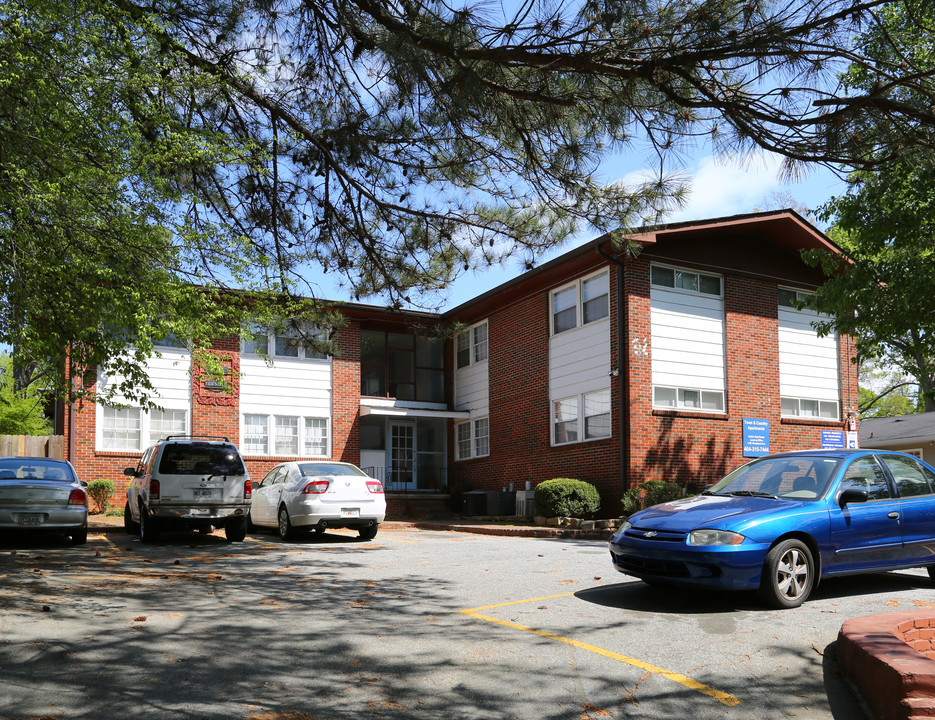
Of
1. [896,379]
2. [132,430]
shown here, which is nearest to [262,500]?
[132,430]

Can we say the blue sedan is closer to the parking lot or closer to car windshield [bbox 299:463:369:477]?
the parking lot

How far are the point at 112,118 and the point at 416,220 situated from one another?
3.76 meters

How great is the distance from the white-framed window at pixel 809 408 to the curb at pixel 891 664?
17335 millimetres

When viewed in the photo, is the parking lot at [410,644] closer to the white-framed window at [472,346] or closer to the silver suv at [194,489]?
the silver suv at [194,489]

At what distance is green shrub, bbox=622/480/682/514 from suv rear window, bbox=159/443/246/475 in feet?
28.2

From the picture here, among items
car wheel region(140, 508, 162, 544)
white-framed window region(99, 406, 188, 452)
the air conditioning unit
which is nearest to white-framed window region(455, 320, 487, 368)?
the air conditioning unit

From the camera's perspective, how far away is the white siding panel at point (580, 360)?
21484 millimetres

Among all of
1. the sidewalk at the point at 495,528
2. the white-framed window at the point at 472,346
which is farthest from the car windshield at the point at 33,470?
the white-framed window at the point at 472,346

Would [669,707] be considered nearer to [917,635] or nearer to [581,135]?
[917,635]

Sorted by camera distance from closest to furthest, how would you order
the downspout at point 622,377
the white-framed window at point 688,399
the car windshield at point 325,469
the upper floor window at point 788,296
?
the car windshield at point 325,469, the downspout at point 622,377, the white-framed window at point 688,399, the upper floor window at point 788,296

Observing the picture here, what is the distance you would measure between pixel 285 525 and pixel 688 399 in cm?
1065

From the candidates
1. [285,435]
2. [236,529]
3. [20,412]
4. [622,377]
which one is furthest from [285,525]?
[20,412]

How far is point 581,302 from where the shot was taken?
22.6 m

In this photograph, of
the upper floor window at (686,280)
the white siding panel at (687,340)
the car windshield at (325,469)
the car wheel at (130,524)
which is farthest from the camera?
the upper floor window at (686,280)
